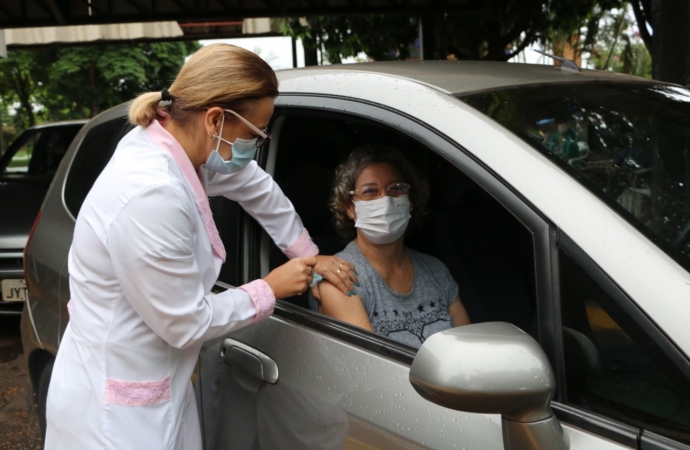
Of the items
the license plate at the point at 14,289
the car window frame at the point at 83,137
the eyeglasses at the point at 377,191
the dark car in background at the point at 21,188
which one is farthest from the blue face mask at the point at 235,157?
Result: the license plate at the point at 14,289

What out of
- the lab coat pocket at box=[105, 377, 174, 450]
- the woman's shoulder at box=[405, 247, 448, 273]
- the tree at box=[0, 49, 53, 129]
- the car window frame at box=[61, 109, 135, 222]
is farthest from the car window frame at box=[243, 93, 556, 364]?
the tree at box=[0, 49, 53, 129]

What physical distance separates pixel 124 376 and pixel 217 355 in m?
0.36

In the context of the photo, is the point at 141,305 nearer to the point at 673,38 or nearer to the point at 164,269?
the point at 164,269

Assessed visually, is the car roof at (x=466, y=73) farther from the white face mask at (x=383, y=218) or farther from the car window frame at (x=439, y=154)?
the white face mask at (x=383, y=218)

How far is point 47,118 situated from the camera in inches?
1180

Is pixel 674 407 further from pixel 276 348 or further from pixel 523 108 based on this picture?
pixel 276 348

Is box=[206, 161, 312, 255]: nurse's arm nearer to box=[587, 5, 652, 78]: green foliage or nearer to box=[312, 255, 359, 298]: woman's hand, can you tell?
box=[312, 255, 359, 298]: woman's hand

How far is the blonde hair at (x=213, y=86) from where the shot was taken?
203cm

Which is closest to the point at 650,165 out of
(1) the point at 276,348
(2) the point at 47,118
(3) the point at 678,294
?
(3) the point at 678,294

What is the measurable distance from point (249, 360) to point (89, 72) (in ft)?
76.5

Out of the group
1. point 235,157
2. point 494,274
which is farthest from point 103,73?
point 235,157

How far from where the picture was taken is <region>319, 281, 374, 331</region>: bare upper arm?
2.38 m

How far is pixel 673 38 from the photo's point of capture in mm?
5555

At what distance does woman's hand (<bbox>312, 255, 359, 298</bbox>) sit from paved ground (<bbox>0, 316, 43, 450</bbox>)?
2707mm
